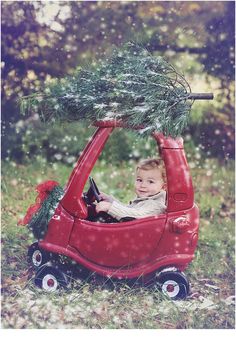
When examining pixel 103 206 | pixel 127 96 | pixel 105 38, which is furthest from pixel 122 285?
pixel 105 38

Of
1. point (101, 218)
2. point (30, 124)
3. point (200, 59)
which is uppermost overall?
point (200, 59)

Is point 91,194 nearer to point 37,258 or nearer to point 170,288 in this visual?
point 37,258

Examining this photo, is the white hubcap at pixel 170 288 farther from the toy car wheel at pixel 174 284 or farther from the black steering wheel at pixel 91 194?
the black steering wheel at pixel 91 194

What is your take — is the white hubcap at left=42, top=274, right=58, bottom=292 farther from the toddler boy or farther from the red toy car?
the toddler boy

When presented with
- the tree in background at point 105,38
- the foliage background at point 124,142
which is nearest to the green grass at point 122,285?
the foliage background at point 124,142

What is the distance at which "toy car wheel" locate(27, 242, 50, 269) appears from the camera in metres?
1.97

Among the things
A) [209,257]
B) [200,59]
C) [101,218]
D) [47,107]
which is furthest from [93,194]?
[200,59]

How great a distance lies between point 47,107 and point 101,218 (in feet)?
1.30

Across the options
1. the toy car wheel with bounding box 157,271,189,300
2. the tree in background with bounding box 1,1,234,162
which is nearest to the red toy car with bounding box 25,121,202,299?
the toy car wheel with bounding box 157,271,189,300

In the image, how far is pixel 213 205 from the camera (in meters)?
2.09

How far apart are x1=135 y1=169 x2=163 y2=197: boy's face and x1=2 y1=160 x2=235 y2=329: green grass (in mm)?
36

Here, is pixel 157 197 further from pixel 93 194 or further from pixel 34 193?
pixel 34 193

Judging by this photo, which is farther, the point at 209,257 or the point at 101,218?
the point at 209,257

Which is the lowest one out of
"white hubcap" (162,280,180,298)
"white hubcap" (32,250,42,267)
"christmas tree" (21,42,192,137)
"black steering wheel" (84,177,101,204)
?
"white hubcap" (162,280,180,298)
